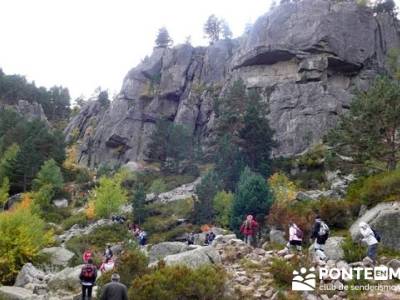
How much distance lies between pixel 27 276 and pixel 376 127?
19.9 meters

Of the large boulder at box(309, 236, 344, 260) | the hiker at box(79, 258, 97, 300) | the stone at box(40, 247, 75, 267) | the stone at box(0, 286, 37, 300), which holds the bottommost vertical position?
the stone at box(40, 247, 75, 267)

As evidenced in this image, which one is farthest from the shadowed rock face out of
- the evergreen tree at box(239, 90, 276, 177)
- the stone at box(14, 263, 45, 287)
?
the stone at box(14, 263, 45, 287)

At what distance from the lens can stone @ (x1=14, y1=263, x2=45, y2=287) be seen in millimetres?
20609

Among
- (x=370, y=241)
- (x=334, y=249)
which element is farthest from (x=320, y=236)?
(x=370, y=241)

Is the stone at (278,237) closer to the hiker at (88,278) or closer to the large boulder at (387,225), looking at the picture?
the large boulder at (387,225)

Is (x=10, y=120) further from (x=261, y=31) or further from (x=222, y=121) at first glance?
(x=261, y=31)

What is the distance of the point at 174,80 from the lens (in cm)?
8988

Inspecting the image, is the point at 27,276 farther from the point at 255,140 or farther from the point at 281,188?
the point at 255,140

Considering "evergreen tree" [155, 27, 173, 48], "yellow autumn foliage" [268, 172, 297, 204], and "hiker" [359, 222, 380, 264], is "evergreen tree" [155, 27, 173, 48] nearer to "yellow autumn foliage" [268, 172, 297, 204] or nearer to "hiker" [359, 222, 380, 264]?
"yellow autumn foliage" [268, 172, 297, 204]

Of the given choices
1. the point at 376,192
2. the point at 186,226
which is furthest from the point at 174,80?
the point at 376,192

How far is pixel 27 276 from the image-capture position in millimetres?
20859

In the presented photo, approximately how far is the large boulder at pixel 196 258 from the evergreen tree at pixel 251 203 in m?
16.9

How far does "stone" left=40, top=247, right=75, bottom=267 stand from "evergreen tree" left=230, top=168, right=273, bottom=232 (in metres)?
12.0

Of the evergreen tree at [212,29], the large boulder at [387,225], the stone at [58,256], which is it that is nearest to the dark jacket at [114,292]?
the large boulder at [387,225]
